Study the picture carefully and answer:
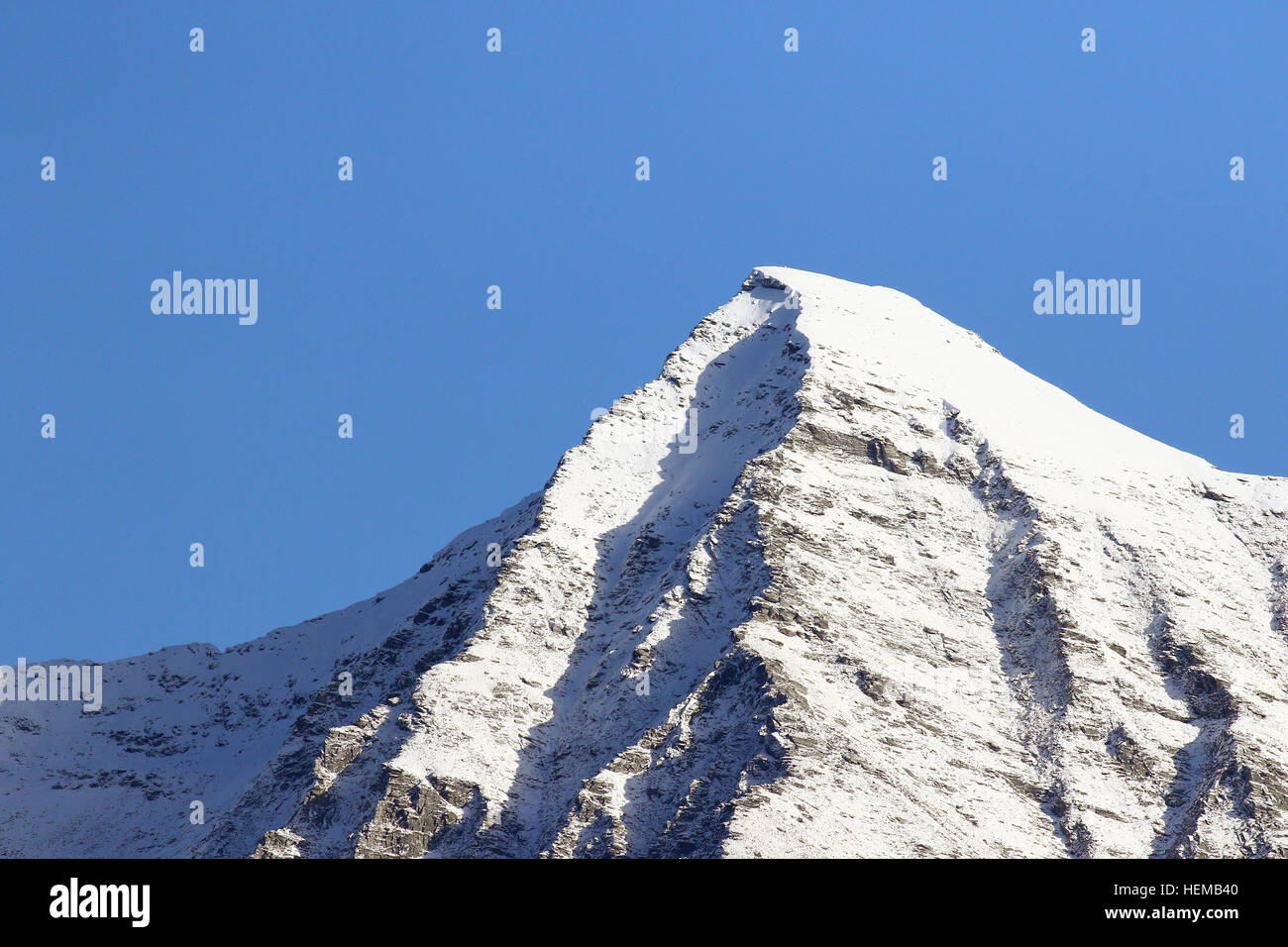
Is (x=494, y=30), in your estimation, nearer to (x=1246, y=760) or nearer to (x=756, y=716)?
(x=756, y=716)

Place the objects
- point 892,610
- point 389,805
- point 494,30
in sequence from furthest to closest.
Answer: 1. point 892,610
2. point 389,805
3. point 494,30

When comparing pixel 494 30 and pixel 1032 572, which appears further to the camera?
pixel 1032 572

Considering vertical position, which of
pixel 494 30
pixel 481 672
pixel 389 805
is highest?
pixel 494 30

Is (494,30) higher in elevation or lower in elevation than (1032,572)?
higher

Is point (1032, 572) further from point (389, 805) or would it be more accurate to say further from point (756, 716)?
point (389, 805)
